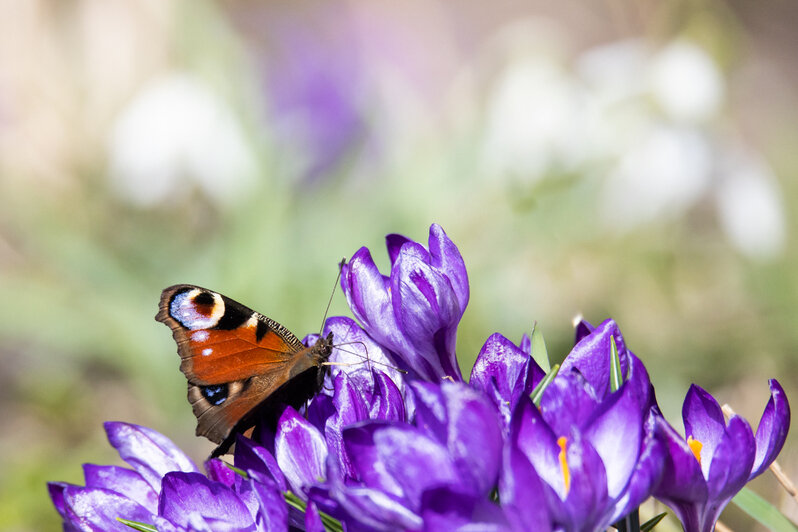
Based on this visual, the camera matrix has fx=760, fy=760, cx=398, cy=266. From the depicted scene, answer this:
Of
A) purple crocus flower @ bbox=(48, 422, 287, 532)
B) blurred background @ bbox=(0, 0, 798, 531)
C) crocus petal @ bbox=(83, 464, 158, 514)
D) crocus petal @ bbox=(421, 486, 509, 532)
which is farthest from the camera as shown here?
blurred background @ bbox=(0, 0, 798, 531)

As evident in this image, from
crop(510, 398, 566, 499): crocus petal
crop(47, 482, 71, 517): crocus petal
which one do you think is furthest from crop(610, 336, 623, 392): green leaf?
crop(47, 482, 71, 517): crocus petal

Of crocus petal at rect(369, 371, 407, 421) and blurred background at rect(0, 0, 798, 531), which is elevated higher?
blurred background at rect(0, 0, 798, 531)

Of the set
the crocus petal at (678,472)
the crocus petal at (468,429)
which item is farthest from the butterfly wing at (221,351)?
the crocus petal at (678,472)

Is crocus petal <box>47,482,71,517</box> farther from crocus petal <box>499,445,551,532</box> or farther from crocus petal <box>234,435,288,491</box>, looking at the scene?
crocus petal <box>499,445,551,532</box>

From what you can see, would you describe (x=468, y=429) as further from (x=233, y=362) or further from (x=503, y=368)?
(x=233, y=362)

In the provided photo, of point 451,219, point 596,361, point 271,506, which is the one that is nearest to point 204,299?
point 271,506
